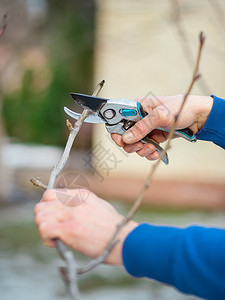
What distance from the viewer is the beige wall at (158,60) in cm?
654

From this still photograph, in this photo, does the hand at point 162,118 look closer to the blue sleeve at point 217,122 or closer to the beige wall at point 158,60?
A: the blue sleeve at point 217,122

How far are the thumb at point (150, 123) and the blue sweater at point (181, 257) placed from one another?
0.49 m

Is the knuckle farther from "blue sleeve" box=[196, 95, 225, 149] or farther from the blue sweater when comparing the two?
"blue sleeve" box=[196, 95, 225, 149]

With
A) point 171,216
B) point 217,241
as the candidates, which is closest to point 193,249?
point 217,241

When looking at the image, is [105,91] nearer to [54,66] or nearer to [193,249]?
[54,66]

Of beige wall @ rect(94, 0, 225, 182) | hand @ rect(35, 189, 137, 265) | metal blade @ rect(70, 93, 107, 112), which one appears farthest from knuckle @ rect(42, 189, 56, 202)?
beige wall @ rect(94, 0, 225, 182)

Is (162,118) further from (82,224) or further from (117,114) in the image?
(82,224)

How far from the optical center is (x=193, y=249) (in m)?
0.97

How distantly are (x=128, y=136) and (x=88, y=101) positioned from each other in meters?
0.19

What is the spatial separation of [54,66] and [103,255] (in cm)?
993

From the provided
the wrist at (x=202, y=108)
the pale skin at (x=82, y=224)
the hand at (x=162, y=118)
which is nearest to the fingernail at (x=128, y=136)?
the hand at (x=162, y=118)

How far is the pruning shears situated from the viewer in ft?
4.85

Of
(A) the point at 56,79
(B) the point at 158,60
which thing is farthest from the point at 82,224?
(A) the point at 56,79

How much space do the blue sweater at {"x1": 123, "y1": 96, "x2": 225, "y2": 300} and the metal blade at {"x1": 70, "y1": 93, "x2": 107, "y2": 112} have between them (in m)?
0.52
